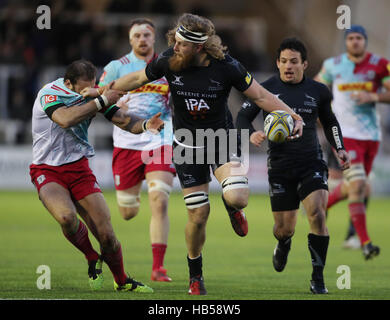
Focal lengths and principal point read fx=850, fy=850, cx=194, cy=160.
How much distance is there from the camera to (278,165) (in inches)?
352

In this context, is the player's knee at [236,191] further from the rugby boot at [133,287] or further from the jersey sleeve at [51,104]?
the jersey sleeve at [51,104]

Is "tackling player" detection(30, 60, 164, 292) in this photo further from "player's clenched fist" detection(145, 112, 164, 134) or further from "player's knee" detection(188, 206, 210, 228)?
"player's knee" detection(188, 206, 210, 228)

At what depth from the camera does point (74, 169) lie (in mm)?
8320

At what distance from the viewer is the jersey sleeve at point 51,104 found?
8031 mm

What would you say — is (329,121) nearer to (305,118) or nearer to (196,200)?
(305,118)

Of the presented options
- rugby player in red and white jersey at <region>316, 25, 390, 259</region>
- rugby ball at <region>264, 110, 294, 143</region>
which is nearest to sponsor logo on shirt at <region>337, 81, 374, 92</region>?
rugby player in red and white jersey at <region>316, 25, 390, 259</region>

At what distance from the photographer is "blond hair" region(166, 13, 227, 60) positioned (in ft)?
25.5

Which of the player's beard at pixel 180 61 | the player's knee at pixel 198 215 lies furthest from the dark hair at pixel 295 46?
the player's knee at pixel 198 215

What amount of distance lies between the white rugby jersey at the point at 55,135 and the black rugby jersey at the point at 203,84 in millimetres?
864

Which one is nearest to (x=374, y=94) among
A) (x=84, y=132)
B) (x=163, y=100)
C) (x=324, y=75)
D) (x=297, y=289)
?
(x=324, y=75)

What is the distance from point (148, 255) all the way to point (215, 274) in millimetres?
2144

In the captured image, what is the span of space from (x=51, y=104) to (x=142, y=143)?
2640 millimetres

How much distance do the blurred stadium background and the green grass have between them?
5896mm

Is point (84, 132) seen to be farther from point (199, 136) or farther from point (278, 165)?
point (278, 165)
